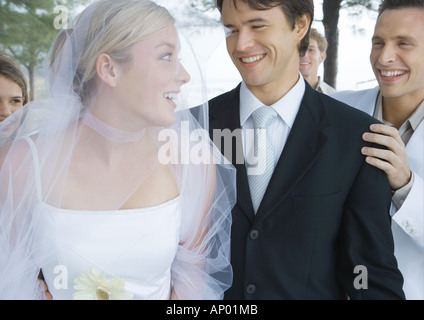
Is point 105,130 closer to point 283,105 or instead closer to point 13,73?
point 283,105

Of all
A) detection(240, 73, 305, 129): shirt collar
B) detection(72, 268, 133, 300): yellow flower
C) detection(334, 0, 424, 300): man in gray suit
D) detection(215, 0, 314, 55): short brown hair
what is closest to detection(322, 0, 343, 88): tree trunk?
detection(334, 0, 424, 300): man in gray suit

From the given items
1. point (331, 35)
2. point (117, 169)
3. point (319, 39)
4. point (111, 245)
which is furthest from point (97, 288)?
point (331, 35)

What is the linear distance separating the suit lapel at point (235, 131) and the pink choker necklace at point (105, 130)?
327mm

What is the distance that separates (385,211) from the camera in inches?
60.8

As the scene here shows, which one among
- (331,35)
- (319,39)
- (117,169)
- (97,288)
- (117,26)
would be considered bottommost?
(97,288)

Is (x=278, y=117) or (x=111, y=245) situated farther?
(x=278, y=117)

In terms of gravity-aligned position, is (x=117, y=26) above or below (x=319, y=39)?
below

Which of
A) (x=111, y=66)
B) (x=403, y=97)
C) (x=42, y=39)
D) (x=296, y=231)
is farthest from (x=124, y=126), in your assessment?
(x=42, y=39)

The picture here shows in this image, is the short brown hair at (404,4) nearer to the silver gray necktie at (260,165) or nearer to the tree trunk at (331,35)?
the silver gray necktie at (260,165)

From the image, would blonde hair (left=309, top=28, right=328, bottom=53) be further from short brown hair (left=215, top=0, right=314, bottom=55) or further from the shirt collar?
the shirt collar

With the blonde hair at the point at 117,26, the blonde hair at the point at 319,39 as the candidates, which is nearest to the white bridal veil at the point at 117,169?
the blonde hair at the point at 117,26

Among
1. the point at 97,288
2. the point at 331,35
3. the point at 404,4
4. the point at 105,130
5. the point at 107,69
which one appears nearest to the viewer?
the point at 97,288

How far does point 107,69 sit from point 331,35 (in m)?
3.52

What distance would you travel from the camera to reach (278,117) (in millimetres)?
1729
